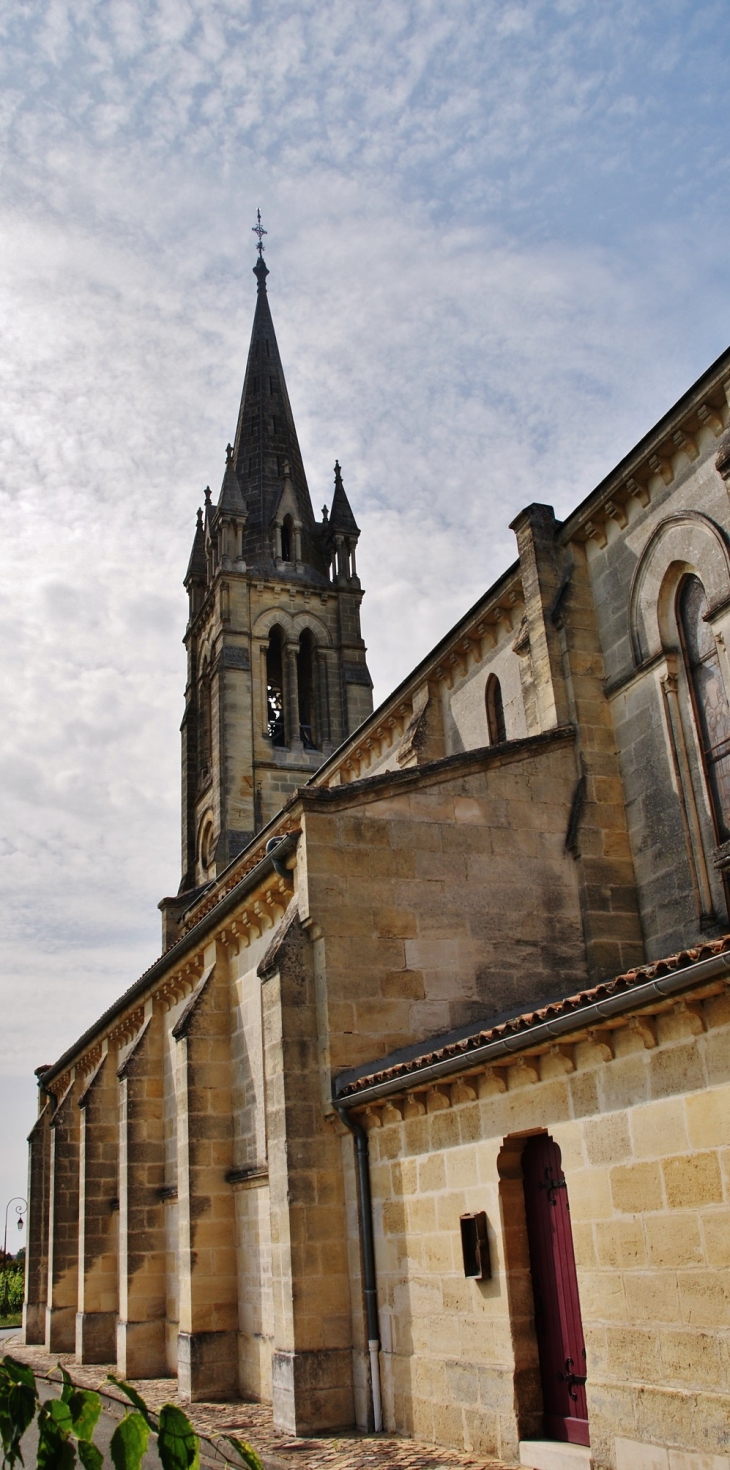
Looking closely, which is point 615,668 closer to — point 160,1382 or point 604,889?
point 604,889

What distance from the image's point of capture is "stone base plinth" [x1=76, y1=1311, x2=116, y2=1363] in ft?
61.1

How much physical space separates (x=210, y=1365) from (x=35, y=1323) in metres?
12.5

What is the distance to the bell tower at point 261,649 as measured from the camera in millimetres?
33844

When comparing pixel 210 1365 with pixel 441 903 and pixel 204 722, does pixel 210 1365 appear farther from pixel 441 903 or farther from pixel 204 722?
pixel 204 722

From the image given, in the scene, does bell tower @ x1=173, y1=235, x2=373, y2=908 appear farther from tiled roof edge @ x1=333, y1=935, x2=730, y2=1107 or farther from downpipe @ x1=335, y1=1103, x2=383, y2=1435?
tiled roof edge @ x1=333, y1=935, x2=730, y2=1107

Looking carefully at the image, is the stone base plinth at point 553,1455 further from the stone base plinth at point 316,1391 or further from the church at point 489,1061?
the stone base plinth at point 316,1391

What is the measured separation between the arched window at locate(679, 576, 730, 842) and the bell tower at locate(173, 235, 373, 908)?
66.4 ft

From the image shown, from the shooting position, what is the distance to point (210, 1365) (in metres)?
13.5

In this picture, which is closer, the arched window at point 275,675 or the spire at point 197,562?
the arched window at point 275,675

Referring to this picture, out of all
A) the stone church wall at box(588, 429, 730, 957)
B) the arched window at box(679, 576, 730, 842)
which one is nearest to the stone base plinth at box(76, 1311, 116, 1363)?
the stone church wall at box(588, 429, 730, 957)

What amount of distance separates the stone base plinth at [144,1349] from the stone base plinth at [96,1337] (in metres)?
2.68

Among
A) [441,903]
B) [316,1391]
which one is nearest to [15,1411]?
[316,1391]

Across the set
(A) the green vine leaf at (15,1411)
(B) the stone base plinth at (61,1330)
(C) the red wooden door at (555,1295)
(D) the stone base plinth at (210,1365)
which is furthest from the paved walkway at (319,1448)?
(B) the stone base plinth at (61,1330)

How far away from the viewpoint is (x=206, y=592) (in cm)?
3950
